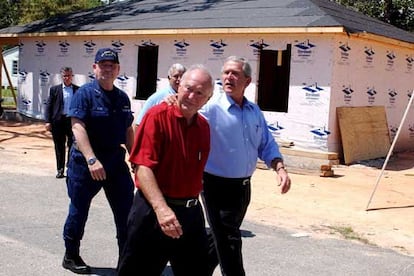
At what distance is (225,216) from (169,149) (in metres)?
1.11

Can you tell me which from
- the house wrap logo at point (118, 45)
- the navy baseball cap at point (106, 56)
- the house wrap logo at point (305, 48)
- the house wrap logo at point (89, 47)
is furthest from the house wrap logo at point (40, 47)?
the navy baseball cap at point (106, 56)

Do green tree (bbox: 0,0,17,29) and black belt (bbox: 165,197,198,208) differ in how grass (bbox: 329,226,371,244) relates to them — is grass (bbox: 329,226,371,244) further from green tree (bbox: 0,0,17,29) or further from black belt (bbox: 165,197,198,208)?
green tree (bbox: 0,0,17,29)

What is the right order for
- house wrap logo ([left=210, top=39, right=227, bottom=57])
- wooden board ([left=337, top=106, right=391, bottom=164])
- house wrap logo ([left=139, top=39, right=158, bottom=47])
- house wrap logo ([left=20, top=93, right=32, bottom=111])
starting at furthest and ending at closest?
house wrap logo ([left=20, top=93, right=32, bottom=111])
house wrap logo ([left=139, top=39, right=158, bottom=47])
house wrap logo ([left=210, top=39, right=227, bottom=57])
wooden board ([left=337, top=106, right=391, bottom=164])

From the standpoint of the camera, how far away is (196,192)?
141 inches

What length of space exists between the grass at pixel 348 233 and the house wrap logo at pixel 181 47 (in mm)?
8813

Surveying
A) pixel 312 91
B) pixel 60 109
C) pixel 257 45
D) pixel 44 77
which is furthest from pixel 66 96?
pixel 44 77

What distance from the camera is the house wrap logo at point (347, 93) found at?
1378 cm

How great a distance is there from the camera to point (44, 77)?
19.9m

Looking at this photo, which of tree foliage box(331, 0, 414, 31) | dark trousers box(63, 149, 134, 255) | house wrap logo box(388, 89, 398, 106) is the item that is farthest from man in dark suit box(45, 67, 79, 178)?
tree foliage box(331, 0, 414, 31)

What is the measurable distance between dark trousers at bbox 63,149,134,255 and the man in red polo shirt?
1.54 m

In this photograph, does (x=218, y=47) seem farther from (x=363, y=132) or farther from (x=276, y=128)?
(x=363, y=132)

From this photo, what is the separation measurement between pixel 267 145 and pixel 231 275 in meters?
1.00

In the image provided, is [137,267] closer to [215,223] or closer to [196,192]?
[196,192]

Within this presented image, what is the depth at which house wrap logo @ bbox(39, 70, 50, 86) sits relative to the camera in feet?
64.8
